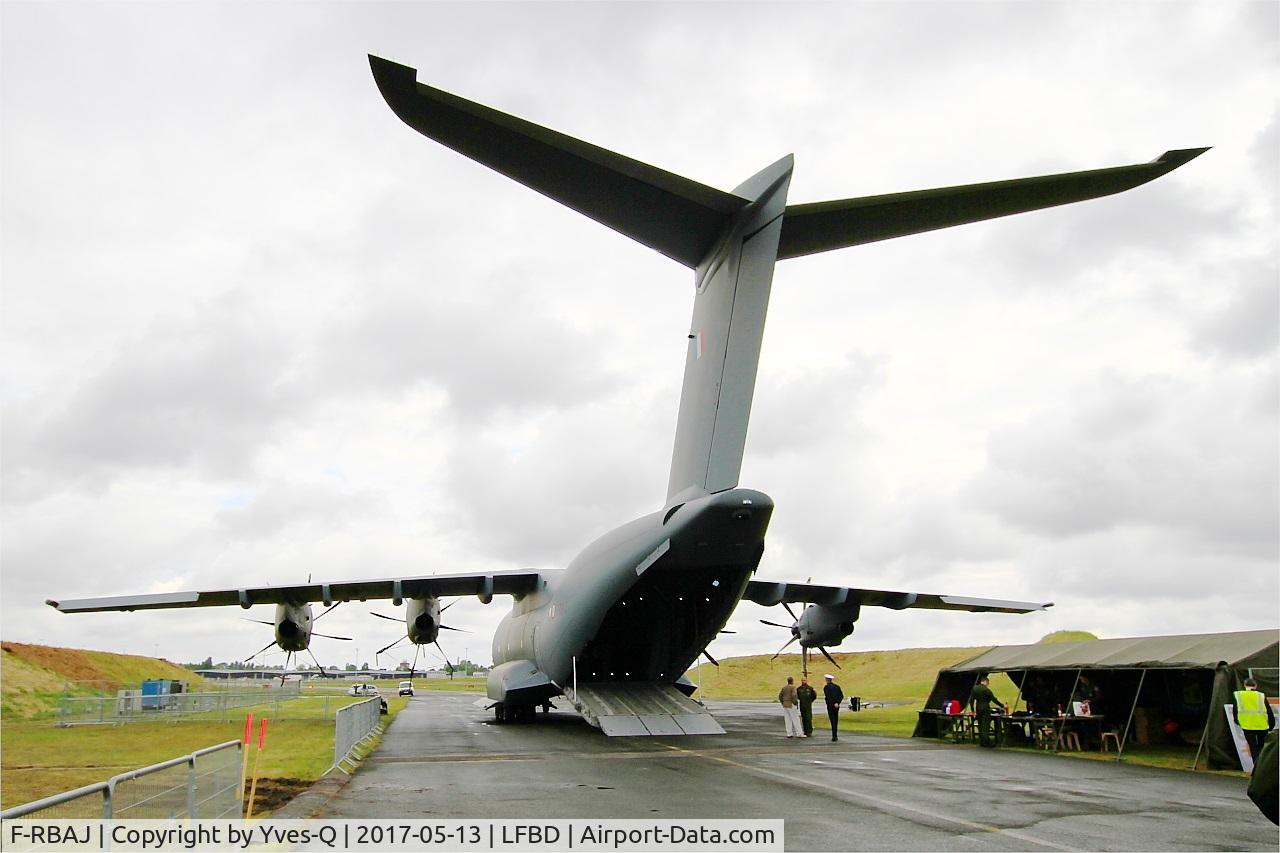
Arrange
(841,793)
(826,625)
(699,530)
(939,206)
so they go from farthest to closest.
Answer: (826,625) → (699,530) → (939,206) → (841,793)

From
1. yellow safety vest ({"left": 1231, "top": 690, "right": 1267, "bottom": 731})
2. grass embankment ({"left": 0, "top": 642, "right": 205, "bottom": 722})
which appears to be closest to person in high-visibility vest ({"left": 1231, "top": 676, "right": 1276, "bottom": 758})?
yellow safety vest ({"left": 1231, "top": 690, "right": 1267, "bottom": 731})

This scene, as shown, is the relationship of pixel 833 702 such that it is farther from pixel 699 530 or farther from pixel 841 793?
pixel 841 793

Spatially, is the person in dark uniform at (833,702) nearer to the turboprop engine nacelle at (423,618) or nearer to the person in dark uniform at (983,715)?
the person in dark uniform at (983,715)

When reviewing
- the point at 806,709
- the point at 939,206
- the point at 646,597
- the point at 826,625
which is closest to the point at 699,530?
the point at 646,597

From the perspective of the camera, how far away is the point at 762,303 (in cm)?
1202

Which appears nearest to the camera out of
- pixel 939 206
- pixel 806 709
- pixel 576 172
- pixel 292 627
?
pixel 576 172

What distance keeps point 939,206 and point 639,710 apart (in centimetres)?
939

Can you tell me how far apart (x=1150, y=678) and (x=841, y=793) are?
420 inches

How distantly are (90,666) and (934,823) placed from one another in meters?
62.8

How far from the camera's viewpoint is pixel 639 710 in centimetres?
1591

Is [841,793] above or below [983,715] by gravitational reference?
below

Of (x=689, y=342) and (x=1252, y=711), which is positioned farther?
(x=689, y=342)

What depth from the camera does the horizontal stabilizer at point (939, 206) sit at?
10367mm

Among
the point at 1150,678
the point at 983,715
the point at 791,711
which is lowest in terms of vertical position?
the point at 791,711
